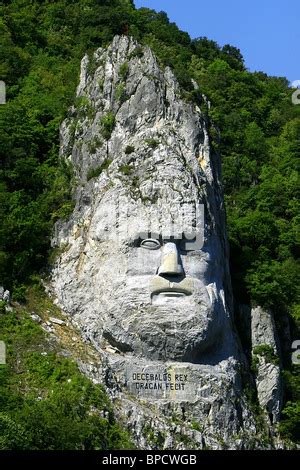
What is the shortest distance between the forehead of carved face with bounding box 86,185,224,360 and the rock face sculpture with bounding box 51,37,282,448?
32 millimetres

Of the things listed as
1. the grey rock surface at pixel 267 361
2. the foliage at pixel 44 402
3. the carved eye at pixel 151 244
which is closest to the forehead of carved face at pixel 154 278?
the carved eye at pixel 151 244

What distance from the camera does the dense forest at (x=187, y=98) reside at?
41.8m

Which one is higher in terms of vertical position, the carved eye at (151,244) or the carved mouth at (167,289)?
the carved eye at (151,244)

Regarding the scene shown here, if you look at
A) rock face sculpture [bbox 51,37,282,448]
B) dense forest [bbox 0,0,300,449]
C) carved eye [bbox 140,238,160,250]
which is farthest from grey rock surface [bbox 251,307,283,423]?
carved eye [bbox 140,238,160,250]

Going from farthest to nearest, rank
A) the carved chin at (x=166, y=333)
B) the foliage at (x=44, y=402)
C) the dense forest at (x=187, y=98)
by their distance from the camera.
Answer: the dense forest at (x=187, y=98), the carved chin at (x=166, y=333), the foliage at (x=44, y=402)

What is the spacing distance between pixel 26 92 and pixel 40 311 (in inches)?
636

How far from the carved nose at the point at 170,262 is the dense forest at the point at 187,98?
178 inches

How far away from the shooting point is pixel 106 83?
43406 mm

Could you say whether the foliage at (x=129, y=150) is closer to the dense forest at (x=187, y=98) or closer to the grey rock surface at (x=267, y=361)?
the dense forest at (x=187, y=98)

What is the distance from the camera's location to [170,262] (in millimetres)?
38219

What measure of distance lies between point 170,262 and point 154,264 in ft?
1.89

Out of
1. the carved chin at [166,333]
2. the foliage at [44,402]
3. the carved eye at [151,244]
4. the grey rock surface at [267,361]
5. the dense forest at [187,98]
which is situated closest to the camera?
the foliage at [44,402]
